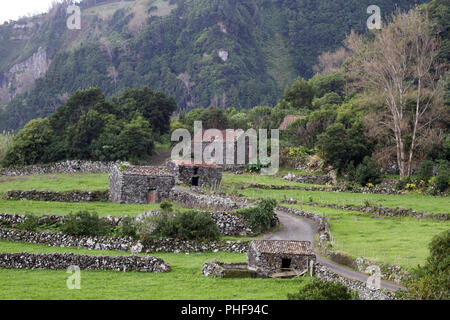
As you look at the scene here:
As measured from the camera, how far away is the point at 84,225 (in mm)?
38531

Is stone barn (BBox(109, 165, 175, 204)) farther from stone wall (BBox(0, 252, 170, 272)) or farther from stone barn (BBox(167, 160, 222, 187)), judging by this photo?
stone wall (BBox(0, 252, 170, 272))

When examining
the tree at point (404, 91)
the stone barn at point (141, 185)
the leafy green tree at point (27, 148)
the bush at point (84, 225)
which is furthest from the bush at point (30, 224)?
the tree at point (404, 91)

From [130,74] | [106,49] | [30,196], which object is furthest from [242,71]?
[30,196]

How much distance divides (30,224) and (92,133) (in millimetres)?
38487

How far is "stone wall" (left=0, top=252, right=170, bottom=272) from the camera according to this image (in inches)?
1241

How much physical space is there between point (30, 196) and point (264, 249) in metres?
27.4

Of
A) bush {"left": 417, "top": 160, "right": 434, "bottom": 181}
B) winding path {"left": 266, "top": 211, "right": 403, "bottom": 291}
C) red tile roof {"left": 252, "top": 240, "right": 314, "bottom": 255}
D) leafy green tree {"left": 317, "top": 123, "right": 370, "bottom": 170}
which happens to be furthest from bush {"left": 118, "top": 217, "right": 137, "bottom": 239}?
leafy green tree {"left": 317, "top": 123, "right": 370, "bottom": 170}

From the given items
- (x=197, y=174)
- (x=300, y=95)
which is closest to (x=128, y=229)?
(x=197, y=174)

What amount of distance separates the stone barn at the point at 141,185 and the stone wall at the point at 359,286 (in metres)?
23.0

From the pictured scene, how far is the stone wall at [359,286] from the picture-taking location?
24578mm

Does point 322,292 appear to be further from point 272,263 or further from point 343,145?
point 343,145

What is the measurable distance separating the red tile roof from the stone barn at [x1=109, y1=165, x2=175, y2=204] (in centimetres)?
2027
